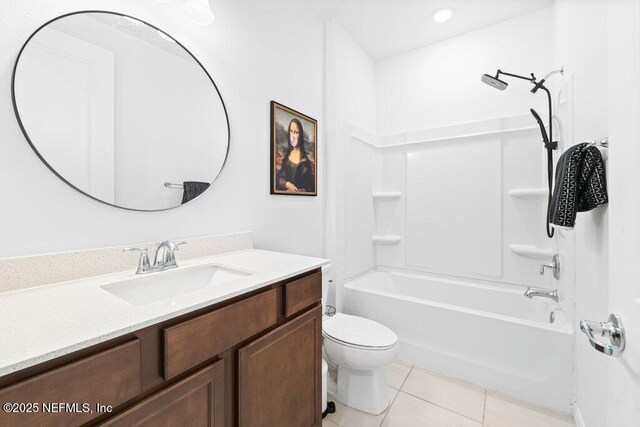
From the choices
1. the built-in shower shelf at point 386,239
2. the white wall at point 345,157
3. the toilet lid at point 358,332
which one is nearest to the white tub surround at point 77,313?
the toilet lid at point 358,332

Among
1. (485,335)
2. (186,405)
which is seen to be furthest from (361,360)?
(186,405)

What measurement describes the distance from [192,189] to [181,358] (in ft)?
2.80

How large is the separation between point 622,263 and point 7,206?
1.62m

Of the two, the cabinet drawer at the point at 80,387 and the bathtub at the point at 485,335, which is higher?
the cabinet drawer at the point at 80,387

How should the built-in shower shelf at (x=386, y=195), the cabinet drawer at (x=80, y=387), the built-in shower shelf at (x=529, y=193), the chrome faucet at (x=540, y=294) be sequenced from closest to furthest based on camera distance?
the cabinet drawer at (x=80, y=387) → the chrome faucet at (x=540, y=294) → the built-in shower shelf at (x=529, y=193) → the built-in shower shelf at (x=386, y=195)

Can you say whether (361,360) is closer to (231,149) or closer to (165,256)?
(165,256)

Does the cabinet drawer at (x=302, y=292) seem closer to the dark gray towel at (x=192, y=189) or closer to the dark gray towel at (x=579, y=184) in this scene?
the dark gray towel at (x=192, y=189)

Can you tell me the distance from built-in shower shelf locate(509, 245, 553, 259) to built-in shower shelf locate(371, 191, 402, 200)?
3.59 feet

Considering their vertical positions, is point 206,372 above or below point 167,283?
below

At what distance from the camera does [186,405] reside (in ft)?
2.36

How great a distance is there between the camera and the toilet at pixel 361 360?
1504 millimetres

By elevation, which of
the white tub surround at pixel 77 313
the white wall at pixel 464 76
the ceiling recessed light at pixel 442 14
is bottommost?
the white tub surround at pixel 77 313

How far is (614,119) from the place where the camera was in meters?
0.56

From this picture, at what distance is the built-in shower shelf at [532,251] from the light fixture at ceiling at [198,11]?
8.84 ft
